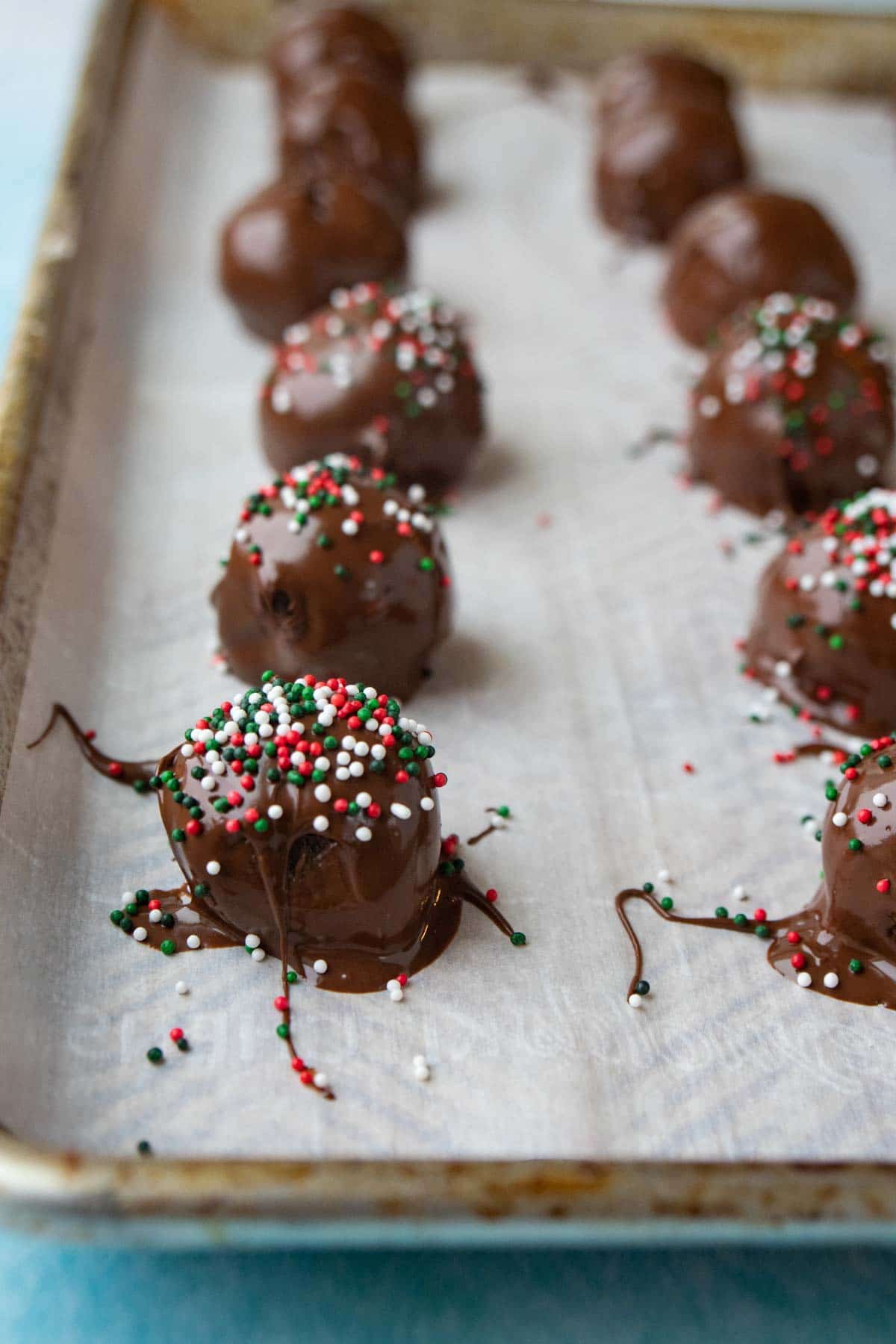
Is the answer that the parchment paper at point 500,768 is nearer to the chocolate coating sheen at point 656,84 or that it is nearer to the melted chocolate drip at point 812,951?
the melted chocolate drip at point 812,951

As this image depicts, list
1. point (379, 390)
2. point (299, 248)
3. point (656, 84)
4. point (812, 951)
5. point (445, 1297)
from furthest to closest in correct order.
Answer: point (656, 84)
point (299, 248)
point (379, 390)
point (812, 951)
point (445, 1297)

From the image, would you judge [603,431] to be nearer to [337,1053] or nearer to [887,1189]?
[337,1053]

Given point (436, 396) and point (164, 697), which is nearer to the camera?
point (164, 697)

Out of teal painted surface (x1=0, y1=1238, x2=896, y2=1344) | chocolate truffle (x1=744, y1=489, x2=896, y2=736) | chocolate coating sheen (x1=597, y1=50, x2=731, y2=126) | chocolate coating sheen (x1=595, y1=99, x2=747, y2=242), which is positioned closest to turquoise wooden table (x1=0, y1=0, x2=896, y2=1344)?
teal painted surface (x1=0, y1=1238, x2=896, y2=1344)

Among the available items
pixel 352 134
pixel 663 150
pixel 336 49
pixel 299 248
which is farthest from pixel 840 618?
pixel 336 49

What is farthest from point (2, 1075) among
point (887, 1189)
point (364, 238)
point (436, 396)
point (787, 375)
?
point (364, 238)

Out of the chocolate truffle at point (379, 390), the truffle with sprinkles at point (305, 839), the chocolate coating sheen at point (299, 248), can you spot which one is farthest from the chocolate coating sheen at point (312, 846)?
the chocolate coating sheen at point (299, 248)

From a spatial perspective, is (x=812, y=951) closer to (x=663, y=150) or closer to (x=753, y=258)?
(x=753, y=258)
